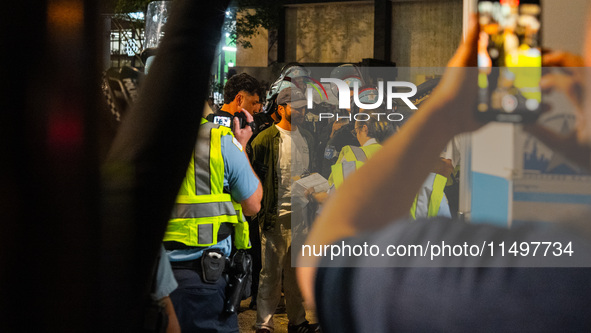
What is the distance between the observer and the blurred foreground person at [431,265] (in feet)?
2.34

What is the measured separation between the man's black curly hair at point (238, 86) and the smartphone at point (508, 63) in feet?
15.9

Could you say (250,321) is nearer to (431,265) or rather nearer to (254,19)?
(431,265)

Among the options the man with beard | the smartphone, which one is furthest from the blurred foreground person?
the man with beard

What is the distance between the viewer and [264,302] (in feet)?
16.6

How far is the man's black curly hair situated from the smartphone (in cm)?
485

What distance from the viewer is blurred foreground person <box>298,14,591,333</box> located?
0.71 metres

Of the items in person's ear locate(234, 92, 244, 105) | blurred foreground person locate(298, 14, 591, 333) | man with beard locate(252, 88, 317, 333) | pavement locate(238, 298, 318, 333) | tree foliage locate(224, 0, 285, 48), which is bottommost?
pavement locate(238, 298, 318, 333)

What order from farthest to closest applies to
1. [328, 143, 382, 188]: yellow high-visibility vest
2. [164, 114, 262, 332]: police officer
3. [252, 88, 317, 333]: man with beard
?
1. [252, 88, 317, 333]: man with beard
2. [164, 114, 262, 332]: police officer
3. [328, 143, 382, 188]: yellow high-visibility vest

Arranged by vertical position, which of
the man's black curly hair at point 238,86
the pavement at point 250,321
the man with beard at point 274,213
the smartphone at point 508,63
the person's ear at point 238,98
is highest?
the man's black curly hair at point 238,86

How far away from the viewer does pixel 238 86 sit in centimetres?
574

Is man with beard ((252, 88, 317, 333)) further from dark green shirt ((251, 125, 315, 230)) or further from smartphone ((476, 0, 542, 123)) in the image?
smartphone ((476, 0, 542, 123))

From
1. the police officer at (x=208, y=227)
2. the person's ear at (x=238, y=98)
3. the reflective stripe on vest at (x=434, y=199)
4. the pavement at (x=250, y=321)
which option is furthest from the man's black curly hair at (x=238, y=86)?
the reflective stripe on vest at (x=434, y=199)

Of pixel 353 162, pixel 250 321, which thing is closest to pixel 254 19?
pixel 250 321

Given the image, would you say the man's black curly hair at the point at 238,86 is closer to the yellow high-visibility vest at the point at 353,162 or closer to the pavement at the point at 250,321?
the pavement at the point at 250,321
